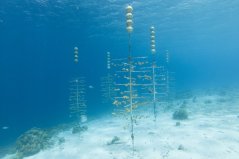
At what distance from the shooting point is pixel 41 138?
18.7 m

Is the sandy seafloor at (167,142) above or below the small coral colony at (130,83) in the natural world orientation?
below

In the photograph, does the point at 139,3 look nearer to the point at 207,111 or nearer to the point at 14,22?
the point at 207,111

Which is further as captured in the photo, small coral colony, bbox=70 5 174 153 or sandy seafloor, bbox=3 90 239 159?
sandy seafloor, bbox=3 90 239 159

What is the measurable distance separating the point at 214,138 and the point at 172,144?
2.63 m

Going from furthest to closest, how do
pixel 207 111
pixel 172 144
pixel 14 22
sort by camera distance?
pixel 14 22 < pixel 207 111 < pixel 172 144

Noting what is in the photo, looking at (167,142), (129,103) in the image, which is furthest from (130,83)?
(167,142)

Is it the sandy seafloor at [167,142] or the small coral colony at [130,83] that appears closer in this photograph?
the small coral colony at [130,83]

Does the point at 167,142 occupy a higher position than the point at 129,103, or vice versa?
the point at 129,103

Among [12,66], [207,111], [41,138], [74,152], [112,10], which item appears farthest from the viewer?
[12,66]

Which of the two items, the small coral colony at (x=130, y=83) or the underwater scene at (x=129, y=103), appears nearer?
the small coral colony at (x=130, y=83)

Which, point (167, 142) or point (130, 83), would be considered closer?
point (130, 83)

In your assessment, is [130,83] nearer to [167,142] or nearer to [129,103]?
[129,103]

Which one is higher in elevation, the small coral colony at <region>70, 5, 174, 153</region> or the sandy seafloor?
the small coral colony at <region>70, 5, 174, 153</region>

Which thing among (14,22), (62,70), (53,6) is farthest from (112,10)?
(62,70)
